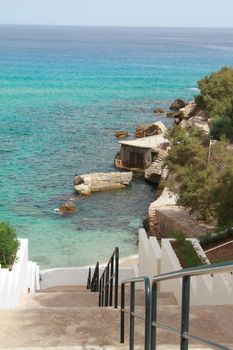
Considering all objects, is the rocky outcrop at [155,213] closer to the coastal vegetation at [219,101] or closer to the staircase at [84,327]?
the coastal vegetation at [219,101]

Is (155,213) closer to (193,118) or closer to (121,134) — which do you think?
(121,134)

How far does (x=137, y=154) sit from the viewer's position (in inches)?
1656

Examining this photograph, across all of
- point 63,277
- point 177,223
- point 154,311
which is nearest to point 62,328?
point 154,311

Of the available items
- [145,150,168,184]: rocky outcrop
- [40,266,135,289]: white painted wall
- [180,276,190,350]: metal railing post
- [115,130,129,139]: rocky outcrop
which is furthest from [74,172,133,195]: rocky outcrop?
[180,276,190,350]: metal railing post

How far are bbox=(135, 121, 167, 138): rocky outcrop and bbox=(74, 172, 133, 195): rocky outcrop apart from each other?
38.5 ft

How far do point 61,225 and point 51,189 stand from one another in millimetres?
6743

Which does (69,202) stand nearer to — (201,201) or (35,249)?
(35,249)

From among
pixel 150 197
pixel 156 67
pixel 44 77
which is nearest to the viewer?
pixel 150 197

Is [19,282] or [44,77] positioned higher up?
[19,282]

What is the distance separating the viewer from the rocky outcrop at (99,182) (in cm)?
3538

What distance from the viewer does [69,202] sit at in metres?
32.4

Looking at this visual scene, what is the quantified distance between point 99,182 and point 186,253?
23.8 meters

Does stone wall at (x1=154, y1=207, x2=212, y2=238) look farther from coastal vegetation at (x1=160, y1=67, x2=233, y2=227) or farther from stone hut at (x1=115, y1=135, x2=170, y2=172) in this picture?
stone hut at (x1=115, y1=135, x2=170, y2=172)

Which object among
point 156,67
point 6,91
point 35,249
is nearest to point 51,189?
point 35,249
